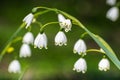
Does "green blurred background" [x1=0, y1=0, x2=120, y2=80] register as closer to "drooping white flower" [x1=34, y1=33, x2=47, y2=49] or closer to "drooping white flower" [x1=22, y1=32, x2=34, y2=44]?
"drooping white flower" [x1=22, y1=32, x2=34, y2=44]

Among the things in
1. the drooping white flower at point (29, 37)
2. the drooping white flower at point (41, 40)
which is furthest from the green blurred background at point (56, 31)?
the drooping white flower at point (41, 40)

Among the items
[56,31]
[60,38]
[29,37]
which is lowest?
[60,38]

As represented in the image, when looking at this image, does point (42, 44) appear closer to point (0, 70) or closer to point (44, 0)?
point (0, 70)

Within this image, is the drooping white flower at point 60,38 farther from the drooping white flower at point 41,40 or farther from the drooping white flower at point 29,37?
the drooping white flower at point 29,37

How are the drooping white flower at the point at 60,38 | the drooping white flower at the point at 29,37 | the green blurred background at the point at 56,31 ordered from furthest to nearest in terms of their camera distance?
1. the green blurred background at the point at 56,31
2. the drooping white flower at the point at 29,37
3. the drooping white flower at the point at 60,38

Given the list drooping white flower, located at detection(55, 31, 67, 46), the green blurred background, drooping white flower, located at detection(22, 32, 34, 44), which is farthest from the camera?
the green blurred background

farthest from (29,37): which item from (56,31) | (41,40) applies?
(56,31)

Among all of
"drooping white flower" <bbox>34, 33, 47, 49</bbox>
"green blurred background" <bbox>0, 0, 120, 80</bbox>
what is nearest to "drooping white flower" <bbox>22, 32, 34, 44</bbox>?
"drooping white flower" <bbox>34, 33, 47, 49</bbox>

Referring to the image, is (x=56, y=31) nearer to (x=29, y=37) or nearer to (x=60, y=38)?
(x=29, y=37)

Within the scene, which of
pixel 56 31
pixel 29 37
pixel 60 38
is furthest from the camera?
pixel 56 31

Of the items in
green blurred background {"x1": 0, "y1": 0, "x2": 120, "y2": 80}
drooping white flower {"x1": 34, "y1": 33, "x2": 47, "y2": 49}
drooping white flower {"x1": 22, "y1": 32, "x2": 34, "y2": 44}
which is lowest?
drooping white flower {"x1": 34, "y1": 33, "x2": 47, "y2": 49}

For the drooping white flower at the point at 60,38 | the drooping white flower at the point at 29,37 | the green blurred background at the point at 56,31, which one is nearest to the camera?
the drooping white flower at the point at 60,38
